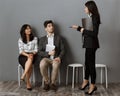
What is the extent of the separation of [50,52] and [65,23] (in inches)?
25.5

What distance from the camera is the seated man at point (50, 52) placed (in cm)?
496

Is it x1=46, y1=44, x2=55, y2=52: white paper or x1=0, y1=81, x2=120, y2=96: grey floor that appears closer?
x1=0, y1=81, x2=120, y2=96: grey floor

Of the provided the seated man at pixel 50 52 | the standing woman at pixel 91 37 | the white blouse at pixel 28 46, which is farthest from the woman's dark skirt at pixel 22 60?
the standing woman at pixel 91 37

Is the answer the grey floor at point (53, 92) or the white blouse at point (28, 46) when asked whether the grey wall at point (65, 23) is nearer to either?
the white blouse at point (28, 46)

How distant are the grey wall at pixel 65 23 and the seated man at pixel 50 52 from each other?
0.75ft

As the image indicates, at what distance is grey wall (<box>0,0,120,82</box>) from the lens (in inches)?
210

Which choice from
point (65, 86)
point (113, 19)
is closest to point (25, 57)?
point (65, 86)

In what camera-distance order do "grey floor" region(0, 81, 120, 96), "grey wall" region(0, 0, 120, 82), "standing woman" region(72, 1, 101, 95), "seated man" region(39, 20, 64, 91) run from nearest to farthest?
"standing woman" region(72, 1, 101, 95), "grey floor" region(0, 81, 120, 96), "seated man" region(39, 20, 64, 91), "grey wall" region(0, 0, 120, 82)

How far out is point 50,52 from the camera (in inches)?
201

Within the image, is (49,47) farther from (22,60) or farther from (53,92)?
(53,92)

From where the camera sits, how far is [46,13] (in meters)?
5.38

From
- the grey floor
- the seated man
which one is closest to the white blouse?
the seated man

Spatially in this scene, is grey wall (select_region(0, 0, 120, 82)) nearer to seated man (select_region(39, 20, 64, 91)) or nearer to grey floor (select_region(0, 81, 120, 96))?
seated man (select_region(39, 20, 64, 91))

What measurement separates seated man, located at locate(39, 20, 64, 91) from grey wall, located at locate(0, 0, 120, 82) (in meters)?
0.23
